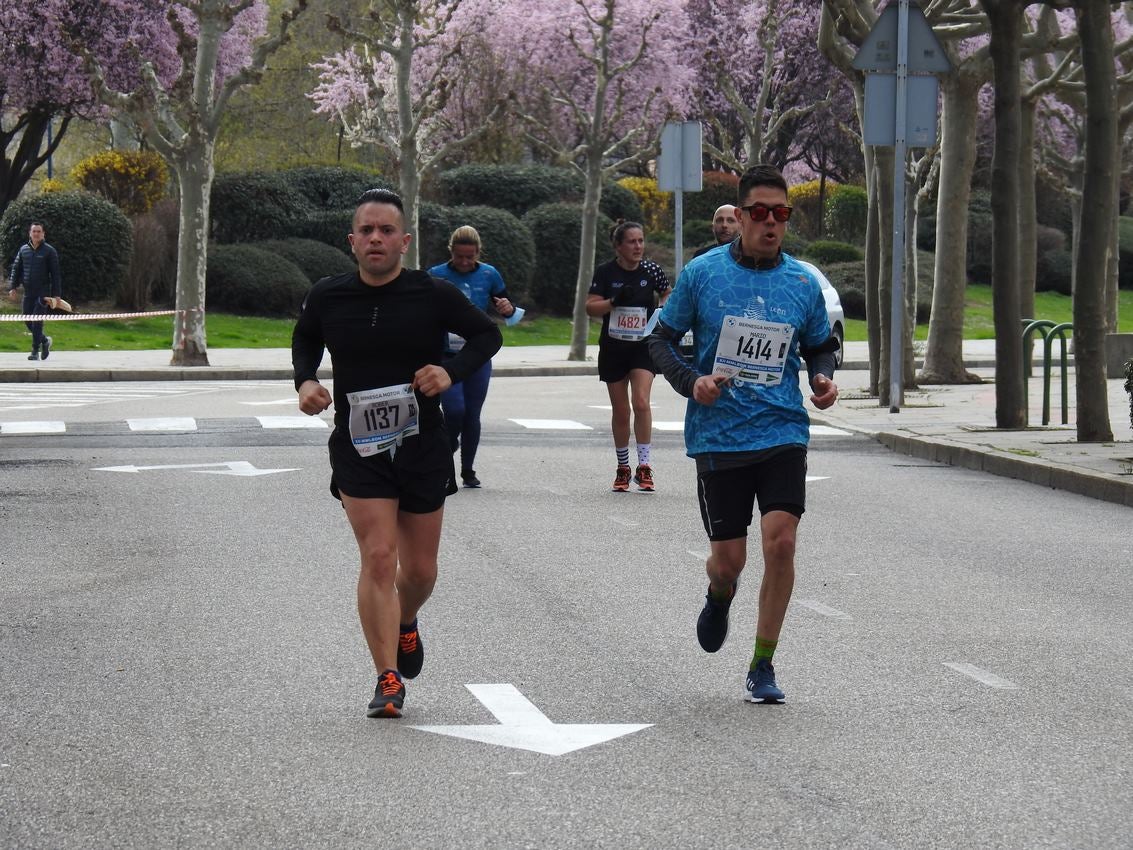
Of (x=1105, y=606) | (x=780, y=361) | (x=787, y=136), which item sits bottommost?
(x=1105, y=606)

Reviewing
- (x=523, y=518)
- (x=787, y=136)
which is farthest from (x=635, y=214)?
(x=523, y=518)

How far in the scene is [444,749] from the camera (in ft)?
19.9

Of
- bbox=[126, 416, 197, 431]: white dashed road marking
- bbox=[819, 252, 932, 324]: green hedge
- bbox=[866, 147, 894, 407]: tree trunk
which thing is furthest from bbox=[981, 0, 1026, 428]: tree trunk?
bbox=[819, 252, 932, 324]: green hedge

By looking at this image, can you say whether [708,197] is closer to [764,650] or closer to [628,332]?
[628,332]

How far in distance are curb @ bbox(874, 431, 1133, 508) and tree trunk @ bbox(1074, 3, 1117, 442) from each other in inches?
42.2

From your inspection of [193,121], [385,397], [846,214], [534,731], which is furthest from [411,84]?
[534,731]

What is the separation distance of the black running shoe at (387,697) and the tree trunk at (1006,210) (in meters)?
12.0

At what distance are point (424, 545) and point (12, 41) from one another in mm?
37798

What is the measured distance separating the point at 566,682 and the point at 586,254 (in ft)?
87.4

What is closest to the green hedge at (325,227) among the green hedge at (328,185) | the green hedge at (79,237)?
the green hedge at (328,185)

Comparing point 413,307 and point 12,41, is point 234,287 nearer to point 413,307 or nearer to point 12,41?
point 12,41

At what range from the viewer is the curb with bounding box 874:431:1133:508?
13.7m

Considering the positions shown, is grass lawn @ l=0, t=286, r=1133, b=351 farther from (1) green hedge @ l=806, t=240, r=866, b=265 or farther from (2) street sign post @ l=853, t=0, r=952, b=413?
(2) street sign post @ l=853, t=0, r=952, b=413

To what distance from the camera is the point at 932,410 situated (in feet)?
68.2
